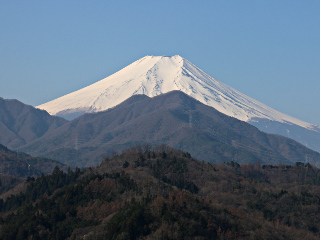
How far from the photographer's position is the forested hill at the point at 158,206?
74.4m

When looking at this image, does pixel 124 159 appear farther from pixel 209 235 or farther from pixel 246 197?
pixel 209 235

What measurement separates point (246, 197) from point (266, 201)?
512 cm

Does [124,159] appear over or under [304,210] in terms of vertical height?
over

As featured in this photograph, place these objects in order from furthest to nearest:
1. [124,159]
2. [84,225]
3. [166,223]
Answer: [124,159] → [84,225] → [166,223]

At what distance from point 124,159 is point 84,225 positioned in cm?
6267

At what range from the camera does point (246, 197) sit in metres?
124

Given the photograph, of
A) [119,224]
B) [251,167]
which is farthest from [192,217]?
[251,167]

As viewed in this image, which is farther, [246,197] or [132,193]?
[246,197]

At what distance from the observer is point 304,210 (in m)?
115

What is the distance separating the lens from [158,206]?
77.6m

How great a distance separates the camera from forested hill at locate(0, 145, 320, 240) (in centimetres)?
7444

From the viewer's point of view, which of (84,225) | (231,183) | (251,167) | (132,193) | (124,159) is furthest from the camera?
(251,167)

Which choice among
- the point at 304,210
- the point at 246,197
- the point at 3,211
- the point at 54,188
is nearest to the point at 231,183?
the point at 246,197

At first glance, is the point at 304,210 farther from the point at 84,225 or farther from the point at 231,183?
the point at 84,225
